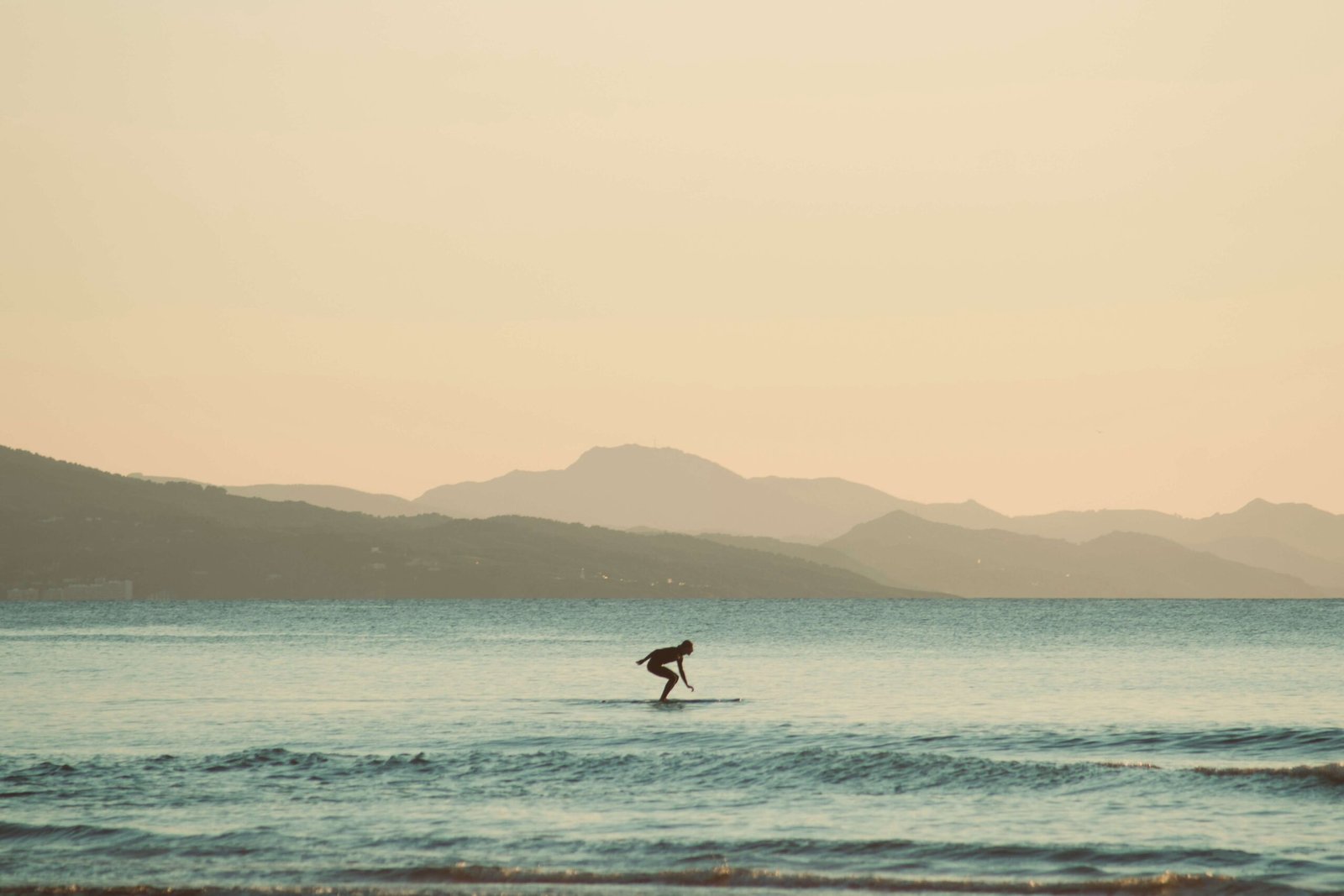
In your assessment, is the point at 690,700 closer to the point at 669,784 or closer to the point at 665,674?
the point at 665,674

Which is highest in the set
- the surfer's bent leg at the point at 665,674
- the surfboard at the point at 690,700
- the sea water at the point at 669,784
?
the surfer's bent leg at the point at 665,674

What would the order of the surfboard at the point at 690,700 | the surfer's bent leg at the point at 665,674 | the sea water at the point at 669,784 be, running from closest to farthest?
the sea water at the point at 669,784 → the surfer's bent leg at the point at 665,674 → the surfboard at the point at 690,700

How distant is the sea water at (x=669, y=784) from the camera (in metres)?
24.9

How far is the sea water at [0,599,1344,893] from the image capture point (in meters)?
24.9

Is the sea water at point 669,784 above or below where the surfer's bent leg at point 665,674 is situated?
below

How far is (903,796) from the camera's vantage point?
1248 inches

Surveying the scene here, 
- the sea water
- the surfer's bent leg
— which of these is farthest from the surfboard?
the surfer's bent leg

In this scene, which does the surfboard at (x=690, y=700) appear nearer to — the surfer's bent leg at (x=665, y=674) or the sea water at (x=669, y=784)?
the sea water at (x=669, y=784)

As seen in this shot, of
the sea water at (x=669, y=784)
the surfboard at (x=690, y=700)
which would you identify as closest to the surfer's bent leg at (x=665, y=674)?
the sea water at (x=669, y=784)

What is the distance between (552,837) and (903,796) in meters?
8.42

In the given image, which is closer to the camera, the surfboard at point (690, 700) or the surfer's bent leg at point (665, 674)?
the surfer's bent leg at point (665, 674)

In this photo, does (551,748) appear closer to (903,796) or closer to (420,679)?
(903,796)

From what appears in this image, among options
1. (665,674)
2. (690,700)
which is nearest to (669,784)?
(665,674)

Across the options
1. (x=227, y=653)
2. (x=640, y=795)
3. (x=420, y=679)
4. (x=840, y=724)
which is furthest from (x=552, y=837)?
(x=227, y=653)
